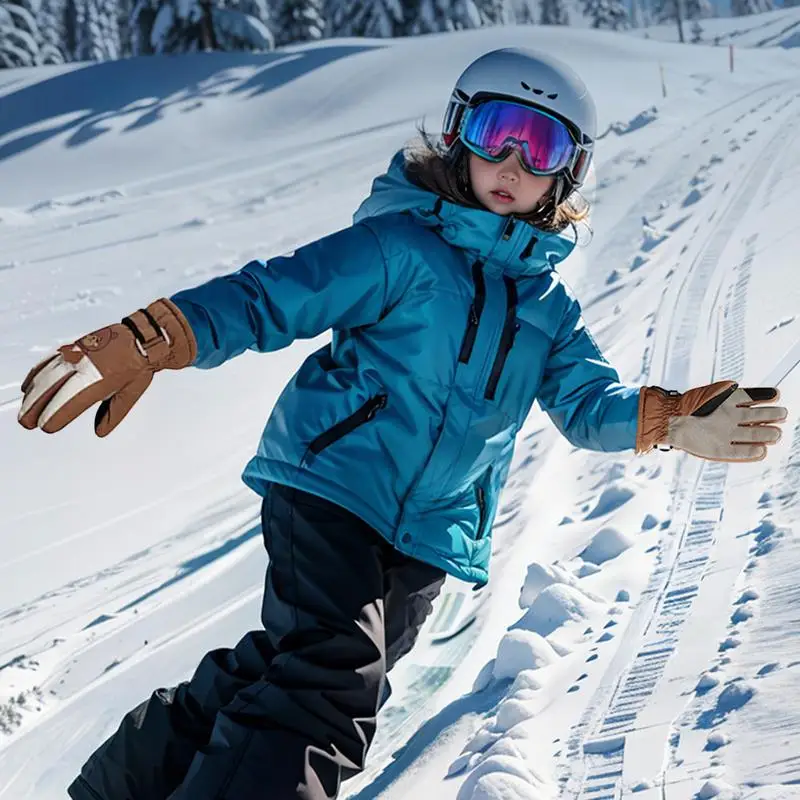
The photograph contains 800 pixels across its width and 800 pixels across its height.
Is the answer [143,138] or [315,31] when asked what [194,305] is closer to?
[143,138]

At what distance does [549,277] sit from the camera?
2.59 m

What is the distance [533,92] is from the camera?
2.53 metres

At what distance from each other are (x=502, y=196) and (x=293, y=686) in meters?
1.27

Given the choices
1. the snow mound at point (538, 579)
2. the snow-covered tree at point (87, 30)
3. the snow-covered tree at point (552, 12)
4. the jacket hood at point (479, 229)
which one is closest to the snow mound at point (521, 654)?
the snow mound at point (538, 579)

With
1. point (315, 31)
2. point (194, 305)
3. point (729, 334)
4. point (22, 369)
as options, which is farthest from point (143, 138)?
point (315, 31)

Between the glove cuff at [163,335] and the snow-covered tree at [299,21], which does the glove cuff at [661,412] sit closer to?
the glove cuff at [163,335]

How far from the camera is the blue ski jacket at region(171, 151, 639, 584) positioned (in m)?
2.24

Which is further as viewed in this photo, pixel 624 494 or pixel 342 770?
pixel 624 494

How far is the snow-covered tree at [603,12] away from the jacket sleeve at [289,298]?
1836 inches

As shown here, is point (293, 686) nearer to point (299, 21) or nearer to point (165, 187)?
point (165, 187)

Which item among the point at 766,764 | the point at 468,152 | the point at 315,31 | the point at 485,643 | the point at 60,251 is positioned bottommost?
the point at 485,643

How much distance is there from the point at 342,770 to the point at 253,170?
11.5m

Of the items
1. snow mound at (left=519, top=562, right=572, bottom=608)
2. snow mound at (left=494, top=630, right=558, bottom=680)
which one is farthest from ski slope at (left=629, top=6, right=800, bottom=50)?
snow mound at (left=494, top=630, right=558, bottom=680)

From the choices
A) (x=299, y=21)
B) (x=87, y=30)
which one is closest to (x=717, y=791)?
(x=299, y=21)
